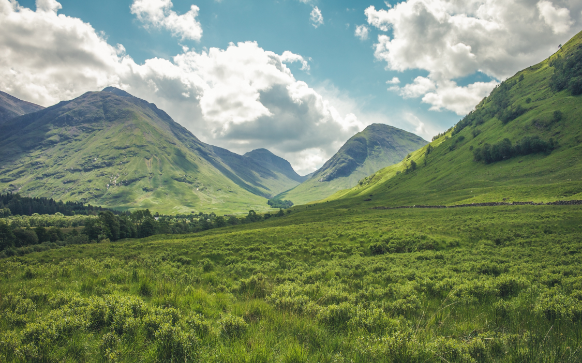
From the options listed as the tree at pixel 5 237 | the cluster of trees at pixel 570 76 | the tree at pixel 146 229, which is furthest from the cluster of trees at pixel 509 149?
the tree at pixel 5 237

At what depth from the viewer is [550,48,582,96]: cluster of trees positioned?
144625 millimetres

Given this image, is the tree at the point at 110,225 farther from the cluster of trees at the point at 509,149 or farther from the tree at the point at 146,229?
the cluster of trees at the point at 509,149

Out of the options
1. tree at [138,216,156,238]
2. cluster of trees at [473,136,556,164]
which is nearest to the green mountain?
cluster of trees at [473,136,556,164]

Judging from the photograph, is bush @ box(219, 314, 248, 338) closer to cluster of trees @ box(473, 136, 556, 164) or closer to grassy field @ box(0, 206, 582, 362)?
grassy field @ box(0, 206, 582, 362)

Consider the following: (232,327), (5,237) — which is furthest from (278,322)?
(5,237)

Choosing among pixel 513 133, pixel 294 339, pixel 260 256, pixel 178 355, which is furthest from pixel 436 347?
pixel 513 133

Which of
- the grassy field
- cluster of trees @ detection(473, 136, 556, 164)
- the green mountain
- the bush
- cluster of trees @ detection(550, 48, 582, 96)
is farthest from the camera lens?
cluster of trees @ detection(550, 48, 582, 96)

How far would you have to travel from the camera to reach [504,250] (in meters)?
25.3

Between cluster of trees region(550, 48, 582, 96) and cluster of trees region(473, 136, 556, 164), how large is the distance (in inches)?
2185

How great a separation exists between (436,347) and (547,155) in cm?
17105

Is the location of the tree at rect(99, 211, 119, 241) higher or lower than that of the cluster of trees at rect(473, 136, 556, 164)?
lower

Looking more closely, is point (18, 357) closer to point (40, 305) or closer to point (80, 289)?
point (40, 305)

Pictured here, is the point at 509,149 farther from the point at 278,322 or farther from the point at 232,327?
the point at 232,327

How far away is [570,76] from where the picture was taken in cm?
15500
